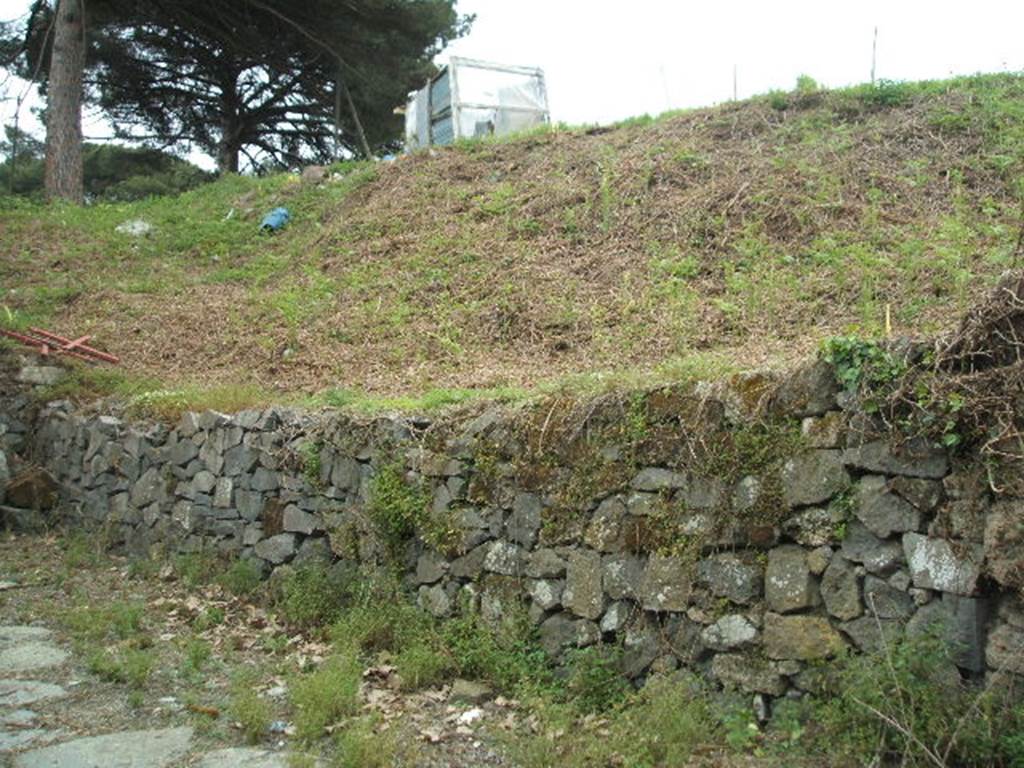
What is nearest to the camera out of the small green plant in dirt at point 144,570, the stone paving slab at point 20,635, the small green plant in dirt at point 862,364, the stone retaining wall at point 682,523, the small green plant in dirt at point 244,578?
the stone retaining wall at point 682,523

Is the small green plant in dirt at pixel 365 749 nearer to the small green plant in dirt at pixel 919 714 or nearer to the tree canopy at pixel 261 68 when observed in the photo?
the small green plant in dirt at pixel 919 714

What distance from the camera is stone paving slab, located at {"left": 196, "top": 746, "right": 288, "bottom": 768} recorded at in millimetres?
4574

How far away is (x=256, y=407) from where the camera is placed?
8.35 metres

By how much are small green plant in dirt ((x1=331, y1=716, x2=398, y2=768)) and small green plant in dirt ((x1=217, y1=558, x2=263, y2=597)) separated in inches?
114

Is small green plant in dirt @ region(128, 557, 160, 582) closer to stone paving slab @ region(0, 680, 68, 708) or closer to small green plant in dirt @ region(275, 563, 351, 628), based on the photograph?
small green plant in dirt @ region(275, 563, 351, 628)

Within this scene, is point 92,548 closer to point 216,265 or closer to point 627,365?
point 627,365

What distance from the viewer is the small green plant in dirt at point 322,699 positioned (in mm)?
4922

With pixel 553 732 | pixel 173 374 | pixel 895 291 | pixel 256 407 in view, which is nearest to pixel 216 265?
pixel 173 374

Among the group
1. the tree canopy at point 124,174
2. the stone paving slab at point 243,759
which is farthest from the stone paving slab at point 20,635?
the tree canopy at point 124,174

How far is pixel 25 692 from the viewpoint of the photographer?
219 inches

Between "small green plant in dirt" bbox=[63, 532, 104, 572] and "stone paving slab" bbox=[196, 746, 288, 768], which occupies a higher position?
"small green plant in dirt" bbox=[63, 532, 104, 572]

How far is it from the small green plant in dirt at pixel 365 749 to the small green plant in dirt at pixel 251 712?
1.51 feet

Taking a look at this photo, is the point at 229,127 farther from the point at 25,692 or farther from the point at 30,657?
the point at 25,692

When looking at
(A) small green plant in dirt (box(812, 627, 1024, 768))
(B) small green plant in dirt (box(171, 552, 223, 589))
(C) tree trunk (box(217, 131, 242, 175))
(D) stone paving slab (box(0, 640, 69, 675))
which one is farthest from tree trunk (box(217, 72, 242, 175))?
(A) small green plant in dirt (box(812, 627, 1024, 768))
